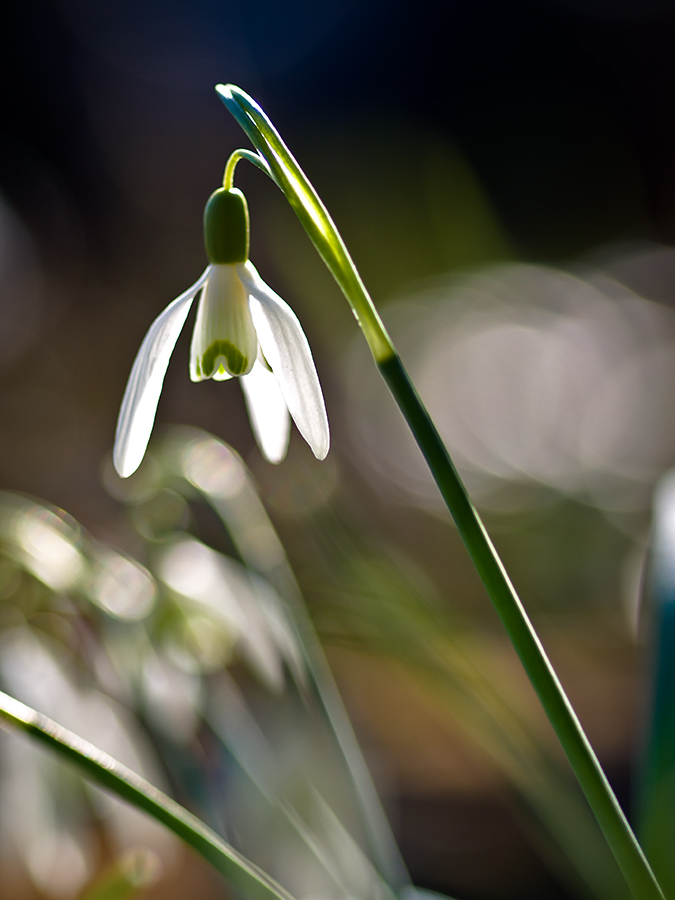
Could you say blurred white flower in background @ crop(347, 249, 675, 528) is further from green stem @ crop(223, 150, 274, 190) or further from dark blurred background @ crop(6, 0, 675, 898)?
green stem @ crop(223, 150, 274, 190)

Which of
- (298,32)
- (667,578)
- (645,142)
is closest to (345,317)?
(298,32)

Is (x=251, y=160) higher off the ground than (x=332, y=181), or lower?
lower

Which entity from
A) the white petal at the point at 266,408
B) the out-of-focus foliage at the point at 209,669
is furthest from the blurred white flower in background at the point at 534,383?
A: the white petal at the point at 266,408

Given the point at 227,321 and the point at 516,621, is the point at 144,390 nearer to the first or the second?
the point at 227,321

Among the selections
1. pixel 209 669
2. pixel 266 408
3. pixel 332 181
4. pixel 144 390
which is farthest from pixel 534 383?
pixel 144 390

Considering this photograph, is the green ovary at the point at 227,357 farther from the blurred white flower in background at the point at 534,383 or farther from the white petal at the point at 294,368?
the blurred white flower in background at the point at 534,383

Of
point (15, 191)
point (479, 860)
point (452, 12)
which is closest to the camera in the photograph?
point (479, 860)

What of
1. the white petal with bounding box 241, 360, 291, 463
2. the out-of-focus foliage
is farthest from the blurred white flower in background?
the white petal with bounding box 241, 360, 291, 463

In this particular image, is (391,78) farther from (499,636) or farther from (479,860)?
(479,860)
